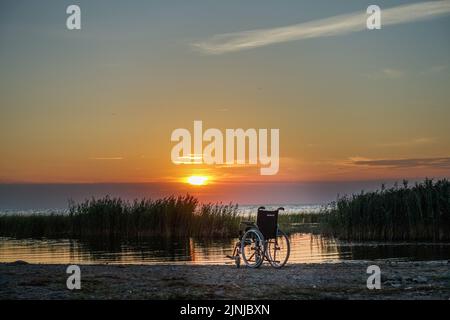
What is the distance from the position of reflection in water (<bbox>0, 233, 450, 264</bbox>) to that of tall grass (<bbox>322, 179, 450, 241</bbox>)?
126cm

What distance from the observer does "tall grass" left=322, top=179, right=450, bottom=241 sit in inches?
973

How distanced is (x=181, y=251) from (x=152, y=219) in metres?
7.64

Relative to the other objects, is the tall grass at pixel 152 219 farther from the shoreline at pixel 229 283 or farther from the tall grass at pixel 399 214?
the shoreline at pixel 229 283

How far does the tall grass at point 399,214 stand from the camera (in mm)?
24719

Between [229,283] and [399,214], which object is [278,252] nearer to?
[399,214]

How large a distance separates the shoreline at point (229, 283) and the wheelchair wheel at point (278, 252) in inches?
16.1

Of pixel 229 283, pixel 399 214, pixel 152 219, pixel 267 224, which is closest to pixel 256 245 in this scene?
pixel 267 224

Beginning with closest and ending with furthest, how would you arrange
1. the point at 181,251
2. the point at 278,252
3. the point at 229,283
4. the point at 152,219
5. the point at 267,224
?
the point at 229,283
the point at 267,224
the point at 278,252
the point at 181,251
the point at 152,219

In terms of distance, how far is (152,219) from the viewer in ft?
99.9

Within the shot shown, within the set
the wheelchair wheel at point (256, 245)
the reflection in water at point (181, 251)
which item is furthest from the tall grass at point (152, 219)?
the wheelchair wheel at point (256, 245)

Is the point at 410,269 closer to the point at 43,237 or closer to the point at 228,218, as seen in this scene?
the point at 228,218

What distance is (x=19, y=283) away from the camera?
11.2m

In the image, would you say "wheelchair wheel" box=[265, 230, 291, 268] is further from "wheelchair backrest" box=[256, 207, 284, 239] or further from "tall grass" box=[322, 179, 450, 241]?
"tall grass" box=[322, 179, 450, 241]
